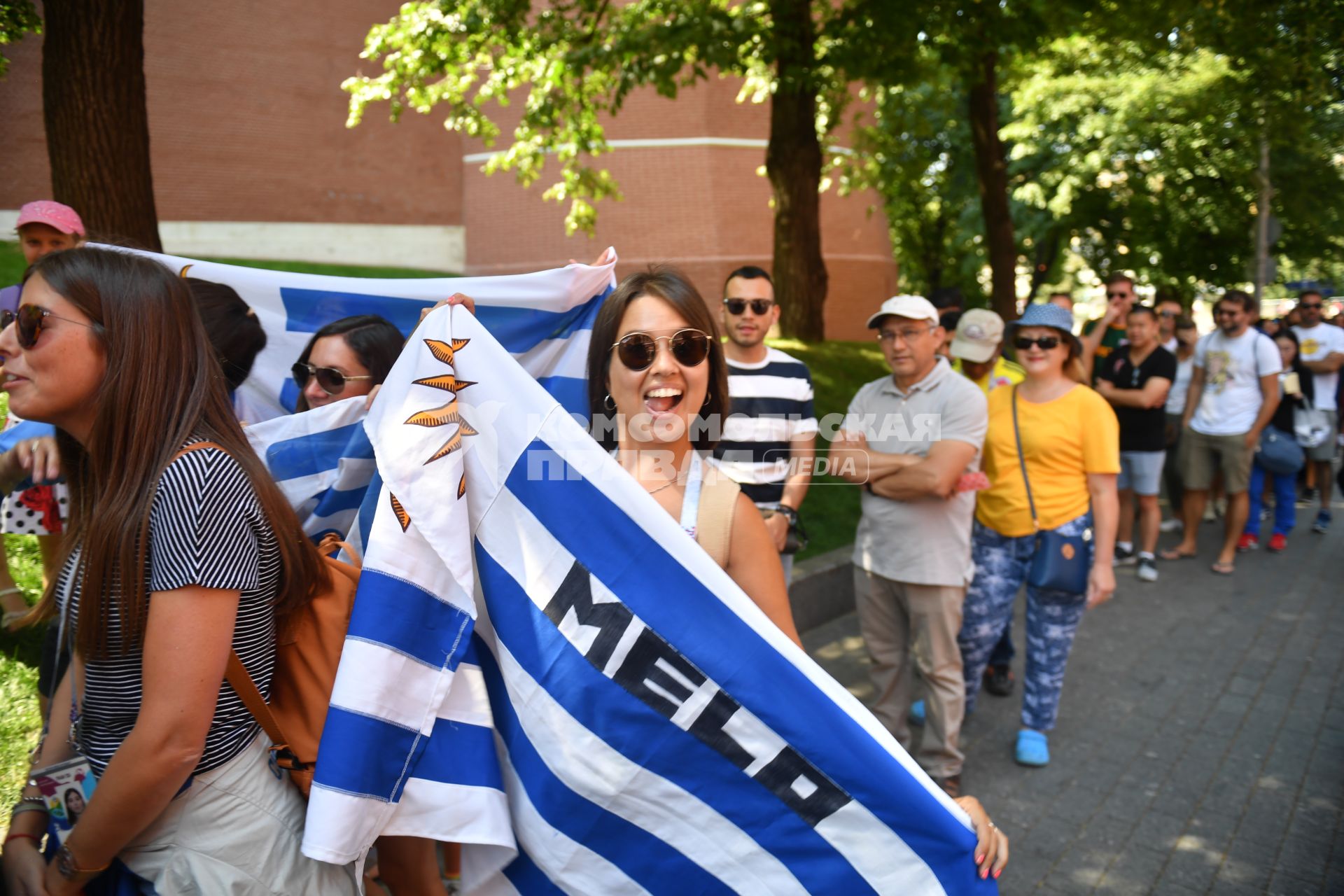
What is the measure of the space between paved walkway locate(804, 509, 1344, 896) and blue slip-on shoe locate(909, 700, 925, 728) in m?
0.27

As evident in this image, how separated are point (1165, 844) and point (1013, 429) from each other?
1973 millimetres

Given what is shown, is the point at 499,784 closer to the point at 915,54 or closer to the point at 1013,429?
the point at 1013,429

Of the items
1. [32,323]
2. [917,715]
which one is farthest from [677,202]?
[32,323]

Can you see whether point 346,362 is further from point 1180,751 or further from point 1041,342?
point 1180,751

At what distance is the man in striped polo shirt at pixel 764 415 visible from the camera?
4727 mm

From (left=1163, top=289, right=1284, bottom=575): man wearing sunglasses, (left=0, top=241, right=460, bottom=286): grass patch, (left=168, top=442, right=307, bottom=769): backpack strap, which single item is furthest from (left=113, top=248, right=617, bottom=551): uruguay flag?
(left=0, top=241, right=460, bottom=286): grass patch

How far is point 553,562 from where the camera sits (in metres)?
2.05

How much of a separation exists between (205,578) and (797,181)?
36.9ft

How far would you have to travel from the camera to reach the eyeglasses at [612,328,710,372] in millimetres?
2383

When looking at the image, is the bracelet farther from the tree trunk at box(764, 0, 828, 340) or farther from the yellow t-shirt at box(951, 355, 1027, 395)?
the tree trunk at box(764, 0, 828, 340)

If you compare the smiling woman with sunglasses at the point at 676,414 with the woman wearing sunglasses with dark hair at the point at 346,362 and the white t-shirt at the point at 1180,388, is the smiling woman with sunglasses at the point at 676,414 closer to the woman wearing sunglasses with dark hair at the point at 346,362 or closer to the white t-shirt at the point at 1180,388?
the woman wearing sunglasses with dark hair at the point at 346,362

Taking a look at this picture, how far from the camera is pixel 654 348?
7.82ft

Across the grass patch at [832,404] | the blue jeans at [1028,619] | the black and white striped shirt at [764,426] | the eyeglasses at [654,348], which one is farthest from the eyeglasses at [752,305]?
the eyeglasses at [654,348]

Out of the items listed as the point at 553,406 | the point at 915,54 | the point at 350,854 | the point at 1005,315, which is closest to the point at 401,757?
the point at 350,854
